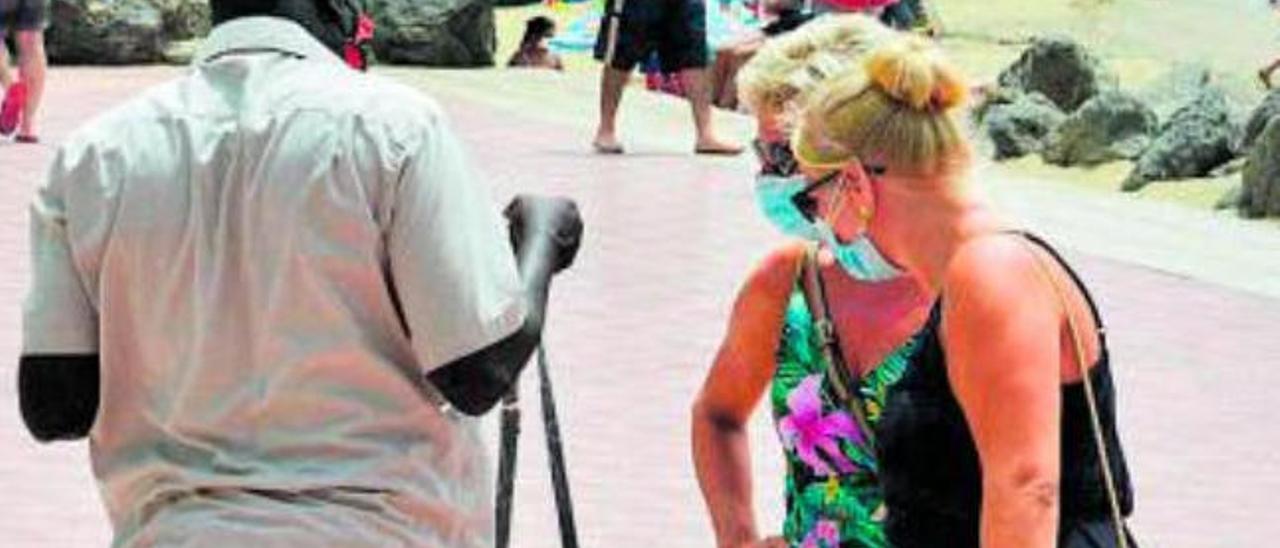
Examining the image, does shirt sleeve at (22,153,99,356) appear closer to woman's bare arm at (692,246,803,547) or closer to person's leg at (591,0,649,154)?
woman's bare arm at (692,246,803,547)

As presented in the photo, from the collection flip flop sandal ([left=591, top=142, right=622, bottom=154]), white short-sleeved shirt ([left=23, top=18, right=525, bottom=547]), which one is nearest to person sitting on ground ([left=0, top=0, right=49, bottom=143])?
flip flop sandal ([left=591, top=142, right=622, bottom=154])

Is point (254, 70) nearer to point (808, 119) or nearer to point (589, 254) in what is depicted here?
point (808, 119)

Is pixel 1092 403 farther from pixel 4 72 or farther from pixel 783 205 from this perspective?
pixel 4 72

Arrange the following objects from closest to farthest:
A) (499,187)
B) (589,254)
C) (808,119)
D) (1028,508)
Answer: (1028,508), (808,119), (589,254), (499,187)

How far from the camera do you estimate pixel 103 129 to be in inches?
125

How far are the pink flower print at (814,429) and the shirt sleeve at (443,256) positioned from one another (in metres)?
0.67

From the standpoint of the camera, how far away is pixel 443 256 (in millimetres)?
3102

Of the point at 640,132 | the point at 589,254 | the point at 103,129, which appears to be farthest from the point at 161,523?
the point at 640,132

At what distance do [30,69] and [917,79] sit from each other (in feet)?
37.1

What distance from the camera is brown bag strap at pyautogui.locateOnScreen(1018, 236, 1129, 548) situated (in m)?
3.15

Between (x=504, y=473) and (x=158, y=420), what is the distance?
0.51 m

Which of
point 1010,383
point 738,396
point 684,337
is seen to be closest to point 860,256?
point 1010,383

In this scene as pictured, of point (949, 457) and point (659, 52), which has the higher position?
point (949, 457)

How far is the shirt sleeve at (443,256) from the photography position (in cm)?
310
